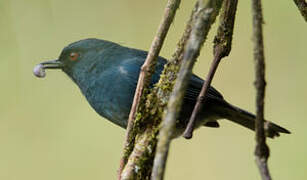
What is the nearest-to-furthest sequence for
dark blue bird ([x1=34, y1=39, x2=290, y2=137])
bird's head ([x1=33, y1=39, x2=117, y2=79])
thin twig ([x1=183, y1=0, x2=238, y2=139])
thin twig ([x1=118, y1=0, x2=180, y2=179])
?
thin twig ([x1=118, y1=0, x2=180, y2=179])
thin twig ([x1=183, y1=0, x2=238, y2=139])
dark blue bird ([x1=34, y1=39, x2=290, y2=137])
bird's head ([x1=33, y1=39, x2=117, y2=79])

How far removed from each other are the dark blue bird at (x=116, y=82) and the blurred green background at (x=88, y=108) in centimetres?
83

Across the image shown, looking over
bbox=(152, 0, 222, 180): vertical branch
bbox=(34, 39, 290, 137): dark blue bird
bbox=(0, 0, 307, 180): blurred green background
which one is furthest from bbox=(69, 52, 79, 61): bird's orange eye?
bbox=(152, 0, 222, 180): vertical branch

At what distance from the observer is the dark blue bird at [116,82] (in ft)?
12.7

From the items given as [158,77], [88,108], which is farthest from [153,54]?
[88,108]

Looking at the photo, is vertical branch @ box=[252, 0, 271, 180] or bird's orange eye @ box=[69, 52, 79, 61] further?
bird's orange eye @ box=[69, 52, 79, 61]

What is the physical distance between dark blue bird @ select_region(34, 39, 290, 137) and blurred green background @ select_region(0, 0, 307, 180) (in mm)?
833

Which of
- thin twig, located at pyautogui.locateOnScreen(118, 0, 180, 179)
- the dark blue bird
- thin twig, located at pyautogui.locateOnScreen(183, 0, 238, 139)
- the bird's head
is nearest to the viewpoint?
thin twig, located at pyautogui.locateOnScreen(118, 0, 180, 179)

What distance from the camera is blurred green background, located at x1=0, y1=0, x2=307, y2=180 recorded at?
5.05 metres

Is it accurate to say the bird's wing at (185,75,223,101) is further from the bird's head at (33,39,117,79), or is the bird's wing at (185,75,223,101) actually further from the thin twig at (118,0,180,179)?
the thin twig at (118,0,180,179)

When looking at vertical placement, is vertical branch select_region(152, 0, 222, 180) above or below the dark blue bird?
above

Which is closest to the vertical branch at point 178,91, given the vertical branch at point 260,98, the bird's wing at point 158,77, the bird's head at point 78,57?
the vertical branch at point 260,98

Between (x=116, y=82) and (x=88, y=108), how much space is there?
191 cm

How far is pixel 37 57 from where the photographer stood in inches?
232

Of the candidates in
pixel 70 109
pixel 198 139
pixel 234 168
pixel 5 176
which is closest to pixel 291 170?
pixel 234 168
